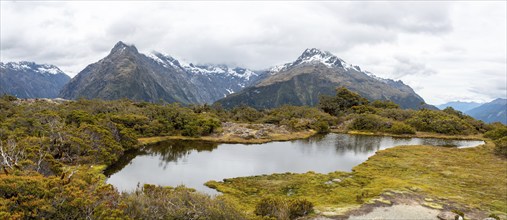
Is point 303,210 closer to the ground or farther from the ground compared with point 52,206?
closer to the ground

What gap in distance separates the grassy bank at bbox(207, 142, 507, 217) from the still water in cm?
457

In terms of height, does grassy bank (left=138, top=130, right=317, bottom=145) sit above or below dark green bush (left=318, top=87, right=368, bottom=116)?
below

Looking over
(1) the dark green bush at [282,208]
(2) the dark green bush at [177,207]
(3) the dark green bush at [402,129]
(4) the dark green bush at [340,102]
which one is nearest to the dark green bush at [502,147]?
(3) the dark green bush at [402,129]

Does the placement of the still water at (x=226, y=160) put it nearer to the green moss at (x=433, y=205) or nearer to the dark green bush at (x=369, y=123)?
the green moss at (x=433, y=205)

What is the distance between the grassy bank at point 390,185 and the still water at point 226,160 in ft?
15.0

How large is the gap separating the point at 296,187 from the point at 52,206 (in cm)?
2980

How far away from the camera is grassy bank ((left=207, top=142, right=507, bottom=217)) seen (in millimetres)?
37406

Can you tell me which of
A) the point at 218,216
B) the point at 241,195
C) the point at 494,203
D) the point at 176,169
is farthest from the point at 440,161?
the point at 218,216

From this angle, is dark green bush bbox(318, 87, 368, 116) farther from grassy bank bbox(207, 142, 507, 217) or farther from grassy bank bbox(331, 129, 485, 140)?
grassy bank bbox(207, 142, 507, 217)

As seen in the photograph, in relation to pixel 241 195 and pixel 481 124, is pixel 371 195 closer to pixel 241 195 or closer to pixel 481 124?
pixel 241 195

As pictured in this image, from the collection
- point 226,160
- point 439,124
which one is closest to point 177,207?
point 226,160

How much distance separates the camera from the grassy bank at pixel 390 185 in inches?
1473

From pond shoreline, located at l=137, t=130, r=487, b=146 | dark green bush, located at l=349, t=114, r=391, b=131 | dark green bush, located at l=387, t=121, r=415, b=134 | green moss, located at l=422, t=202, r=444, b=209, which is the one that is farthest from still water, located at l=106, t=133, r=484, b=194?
dark green bush, located at l=349, t=114, r=391, b=131

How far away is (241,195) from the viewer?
40.9 m
